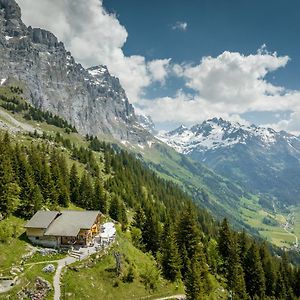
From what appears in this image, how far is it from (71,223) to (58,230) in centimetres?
377

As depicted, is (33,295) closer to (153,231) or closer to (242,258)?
(153,231)

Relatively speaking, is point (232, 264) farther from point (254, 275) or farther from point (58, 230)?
point (58, 230)

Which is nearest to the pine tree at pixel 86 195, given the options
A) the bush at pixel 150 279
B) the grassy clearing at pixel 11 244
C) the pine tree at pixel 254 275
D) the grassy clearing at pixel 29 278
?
the grassy clearing at pixel 11 244

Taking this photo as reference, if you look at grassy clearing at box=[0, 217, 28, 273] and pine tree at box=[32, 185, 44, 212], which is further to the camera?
pine tree at box=[32, 185, 44, 212]

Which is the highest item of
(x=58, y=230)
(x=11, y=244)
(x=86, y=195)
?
(x=86, y=195)

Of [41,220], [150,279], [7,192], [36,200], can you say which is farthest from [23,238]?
[150,279]

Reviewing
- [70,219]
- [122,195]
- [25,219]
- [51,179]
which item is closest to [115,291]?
[70,219]

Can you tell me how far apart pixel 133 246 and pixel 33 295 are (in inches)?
1297

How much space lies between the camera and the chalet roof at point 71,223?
7644 centimetres

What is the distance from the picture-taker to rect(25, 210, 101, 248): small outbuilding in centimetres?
7600

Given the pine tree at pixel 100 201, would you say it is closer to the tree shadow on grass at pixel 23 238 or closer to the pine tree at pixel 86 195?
the pine tree at pixel 86 195

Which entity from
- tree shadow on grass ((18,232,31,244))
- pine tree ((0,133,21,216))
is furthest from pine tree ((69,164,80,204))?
tree shadow on grass ((18,232,31,244))

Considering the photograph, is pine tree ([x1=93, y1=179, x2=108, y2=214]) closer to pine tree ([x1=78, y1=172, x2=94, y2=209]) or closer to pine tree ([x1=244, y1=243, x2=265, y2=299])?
pine tree ([x1=78, y1=172, x2=94, y2=209])

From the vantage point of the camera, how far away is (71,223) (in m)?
80.1
